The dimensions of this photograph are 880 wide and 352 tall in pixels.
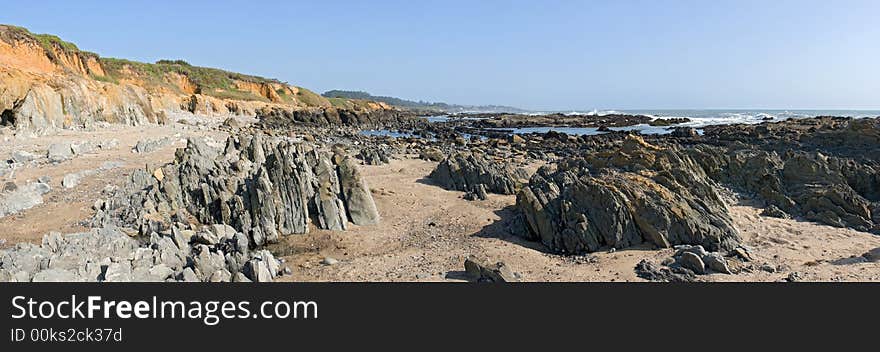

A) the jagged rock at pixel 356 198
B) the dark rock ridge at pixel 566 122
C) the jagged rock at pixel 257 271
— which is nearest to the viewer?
the jagged rock at pixel 257 271

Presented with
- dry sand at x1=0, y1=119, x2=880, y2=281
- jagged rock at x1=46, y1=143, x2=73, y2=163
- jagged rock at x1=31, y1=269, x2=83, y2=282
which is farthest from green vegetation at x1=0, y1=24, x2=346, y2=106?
jagged rock at x1=31, y1=269, x2=83, y2=282

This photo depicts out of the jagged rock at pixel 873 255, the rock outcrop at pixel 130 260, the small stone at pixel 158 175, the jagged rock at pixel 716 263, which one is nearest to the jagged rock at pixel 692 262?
the jagged rock at pixel 716 263

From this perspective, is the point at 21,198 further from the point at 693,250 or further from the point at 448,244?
the point at 693,250

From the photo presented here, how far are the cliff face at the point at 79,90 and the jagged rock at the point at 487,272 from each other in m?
25.8

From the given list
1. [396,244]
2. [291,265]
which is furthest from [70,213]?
[396,244]

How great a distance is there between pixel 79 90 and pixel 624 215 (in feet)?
115

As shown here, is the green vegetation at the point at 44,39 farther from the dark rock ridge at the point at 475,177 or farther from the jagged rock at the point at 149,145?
the dark rock ridge at the point at 475,177

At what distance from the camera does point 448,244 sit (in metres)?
12.6

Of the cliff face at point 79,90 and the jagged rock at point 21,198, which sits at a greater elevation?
the cliff face at point 79,90

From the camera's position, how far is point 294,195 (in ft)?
44.5

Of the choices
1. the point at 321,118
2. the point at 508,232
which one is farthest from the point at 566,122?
the point at 508,232

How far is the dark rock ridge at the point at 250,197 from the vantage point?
1264 centimetres
